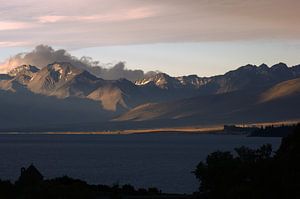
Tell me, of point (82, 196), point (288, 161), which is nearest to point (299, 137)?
point (288, 161)

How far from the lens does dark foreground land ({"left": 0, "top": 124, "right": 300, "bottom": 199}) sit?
45.4m

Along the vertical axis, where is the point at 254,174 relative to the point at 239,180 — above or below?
above

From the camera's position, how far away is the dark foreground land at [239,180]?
1788 inches

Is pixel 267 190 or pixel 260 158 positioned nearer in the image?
pixel 267 190

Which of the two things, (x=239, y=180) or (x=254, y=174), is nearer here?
(x=254, y=174)

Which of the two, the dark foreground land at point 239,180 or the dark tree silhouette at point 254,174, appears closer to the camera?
the dark tree silhouette at point 254,174

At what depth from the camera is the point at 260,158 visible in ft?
177

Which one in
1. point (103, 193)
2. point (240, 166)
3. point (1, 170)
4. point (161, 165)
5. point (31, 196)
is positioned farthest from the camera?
point (161, 165)

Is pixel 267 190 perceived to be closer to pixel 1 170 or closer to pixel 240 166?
pixel 240 166

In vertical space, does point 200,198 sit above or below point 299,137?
below

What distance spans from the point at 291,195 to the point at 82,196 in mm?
11351

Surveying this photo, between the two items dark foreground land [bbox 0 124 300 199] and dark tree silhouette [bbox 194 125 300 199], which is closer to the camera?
dark tree silhouette [bbox 194 125 300 199]

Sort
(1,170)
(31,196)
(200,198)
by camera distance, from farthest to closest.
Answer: (1,170) → (200,198) → (31,196)

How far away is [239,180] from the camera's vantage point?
169 feet
